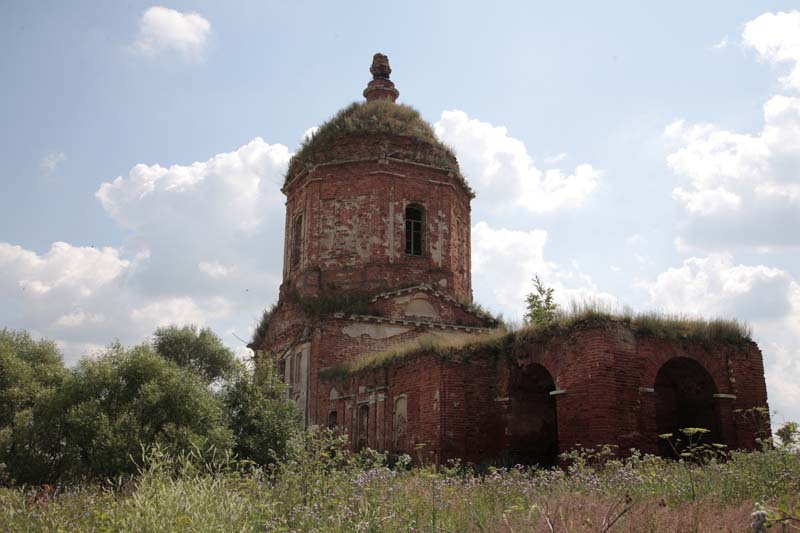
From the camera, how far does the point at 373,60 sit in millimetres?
31125

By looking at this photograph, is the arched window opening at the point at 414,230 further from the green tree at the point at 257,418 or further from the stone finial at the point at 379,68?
the green tree at the point at 257,418

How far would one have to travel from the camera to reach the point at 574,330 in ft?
46.1

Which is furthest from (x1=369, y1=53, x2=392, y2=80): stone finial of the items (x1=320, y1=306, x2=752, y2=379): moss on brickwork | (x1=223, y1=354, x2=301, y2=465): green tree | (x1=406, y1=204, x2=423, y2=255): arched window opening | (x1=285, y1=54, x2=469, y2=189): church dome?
(x1=223, y1=354, x2=301, y2=465): green tree

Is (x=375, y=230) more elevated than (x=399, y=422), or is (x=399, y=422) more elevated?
(x=375, y=230)

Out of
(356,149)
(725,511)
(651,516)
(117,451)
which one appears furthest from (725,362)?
(356,149)

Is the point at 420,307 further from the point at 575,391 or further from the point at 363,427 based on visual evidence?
the point at 575,391

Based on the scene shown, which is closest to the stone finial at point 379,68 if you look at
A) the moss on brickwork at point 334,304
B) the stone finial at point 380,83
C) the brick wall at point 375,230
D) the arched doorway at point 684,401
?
the stone finial at point 380,83

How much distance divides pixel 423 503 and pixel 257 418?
8.55 meters

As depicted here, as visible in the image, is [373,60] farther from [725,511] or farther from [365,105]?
[725,511]

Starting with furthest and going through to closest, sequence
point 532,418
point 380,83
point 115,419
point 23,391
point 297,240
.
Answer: point 380,83 < point 297,240 < point 23,391 < point 532,418 < point 115,419

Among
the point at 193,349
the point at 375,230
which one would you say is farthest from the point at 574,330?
the point at 193,349

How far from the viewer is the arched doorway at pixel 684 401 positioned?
590 inches

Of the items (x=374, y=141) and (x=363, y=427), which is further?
(x=374, y=141)

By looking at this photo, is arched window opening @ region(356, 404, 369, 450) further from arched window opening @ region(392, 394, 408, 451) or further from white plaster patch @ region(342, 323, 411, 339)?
white plaster patch @ region(342, 323, 411, 339)
